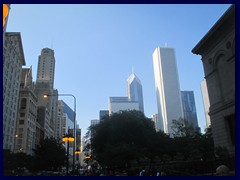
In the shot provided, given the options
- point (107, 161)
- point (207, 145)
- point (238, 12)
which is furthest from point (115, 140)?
point (238, 12)

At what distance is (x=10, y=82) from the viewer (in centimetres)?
8912

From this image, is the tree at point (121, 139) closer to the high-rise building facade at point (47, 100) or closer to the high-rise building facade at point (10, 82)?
the high-rise building facade at point (10, 82)

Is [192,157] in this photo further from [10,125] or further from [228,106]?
[10,125]

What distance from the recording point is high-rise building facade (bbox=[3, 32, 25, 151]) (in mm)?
83062

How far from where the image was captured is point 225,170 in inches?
320

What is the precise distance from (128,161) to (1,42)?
43.5 m

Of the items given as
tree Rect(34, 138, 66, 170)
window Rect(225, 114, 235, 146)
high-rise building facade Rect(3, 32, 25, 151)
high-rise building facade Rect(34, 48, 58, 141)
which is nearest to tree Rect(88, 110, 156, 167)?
tree Rect(34, 138, 66, 170)

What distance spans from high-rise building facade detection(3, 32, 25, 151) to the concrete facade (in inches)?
2619

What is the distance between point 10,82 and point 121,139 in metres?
55.2

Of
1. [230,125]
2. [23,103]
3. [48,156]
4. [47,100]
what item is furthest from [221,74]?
[47,100]

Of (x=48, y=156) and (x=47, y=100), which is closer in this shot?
(x=48, y=156)

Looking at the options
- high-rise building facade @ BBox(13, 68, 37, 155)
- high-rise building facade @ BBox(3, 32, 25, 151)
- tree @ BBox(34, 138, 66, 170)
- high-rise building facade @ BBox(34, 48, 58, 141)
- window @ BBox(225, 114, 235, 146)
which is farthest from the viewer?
high-rise building facade @ BBox(34, 48, 58, 141)

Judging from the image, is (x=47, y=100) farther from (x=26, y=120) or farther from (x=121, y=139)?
(x=121, y=139)

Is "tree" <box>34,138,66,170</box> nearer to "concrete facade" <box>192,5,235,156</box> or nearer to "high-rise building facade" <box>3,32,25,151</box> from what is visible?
"high-rise building facade" <box>3,32,25,151</box>
